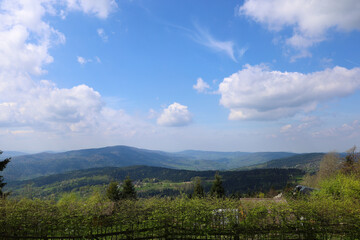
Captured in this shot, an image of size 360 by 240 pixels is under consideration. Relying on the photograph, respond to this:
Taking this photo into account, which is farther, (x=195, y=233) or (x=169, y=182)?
(x=169, y=182)

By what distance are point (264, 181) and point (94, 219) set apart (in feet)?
481

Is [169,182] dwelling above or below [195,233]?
below

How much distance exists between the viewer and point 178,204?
8.42m

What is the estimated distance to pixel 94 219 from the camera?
7.85 m

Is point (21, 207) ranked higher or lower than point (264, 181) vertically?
higher

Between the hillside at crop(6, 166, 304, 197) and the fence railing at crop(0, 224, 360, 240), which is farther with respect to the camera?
the hillside at crop(6, 166, 304, 197)

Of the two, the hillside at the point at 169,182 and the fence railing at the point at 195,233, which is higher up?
the fence railing at the point at 195,233

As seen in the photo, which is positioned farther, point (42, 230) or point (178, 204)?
point (178, 204)

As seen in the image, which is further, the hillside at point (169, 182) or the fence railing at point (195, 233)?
the hillside at point (169, 182)

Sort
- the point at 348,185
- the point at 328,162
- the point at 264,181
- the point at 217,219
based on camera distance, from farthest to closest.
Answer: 1. the point at 264,181
2. the point at 328,162
3. the point at 348,185
4. the point at 217,219

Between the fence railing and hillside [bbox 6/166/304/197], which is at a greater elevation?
the fence railing

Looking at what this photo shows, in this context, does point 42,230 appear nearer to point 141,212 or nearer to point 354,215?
point 141,212

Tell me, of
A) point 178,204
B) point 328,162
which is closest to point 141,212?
point 178,204

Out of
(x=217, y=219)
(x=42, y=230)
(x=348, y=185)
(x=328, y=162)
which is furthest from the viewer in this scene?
(x=328, y=162)
